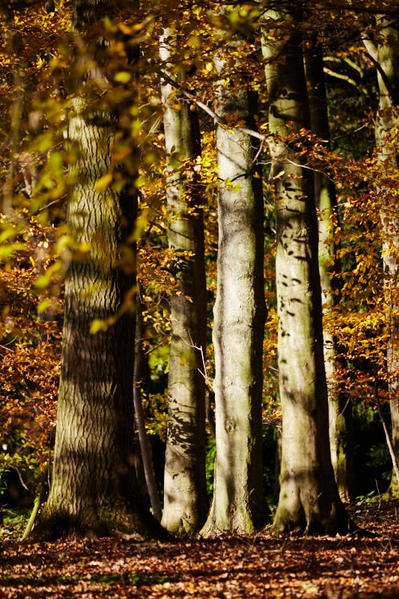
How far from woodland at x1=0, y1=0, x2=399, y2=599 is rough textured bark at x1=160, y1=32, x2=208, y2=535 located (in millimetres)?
35

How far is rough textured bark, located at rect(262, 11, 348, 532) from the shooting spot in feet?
26.3

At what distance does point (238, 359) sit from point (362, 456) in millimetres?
15646

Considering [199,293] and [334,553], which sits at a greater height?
[199,293]

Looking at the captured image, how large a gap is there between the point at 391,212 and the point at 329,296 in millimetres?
2966

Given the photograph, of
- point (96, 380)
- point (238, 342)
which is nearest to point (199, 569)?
point (96, 380)

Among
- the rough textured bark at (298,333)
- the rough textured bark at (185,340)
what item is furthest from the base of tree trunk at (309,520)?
the rough textured bark at (185,340)

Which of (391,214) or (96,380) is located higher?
(391,214)

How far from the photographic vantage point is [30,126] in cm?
521

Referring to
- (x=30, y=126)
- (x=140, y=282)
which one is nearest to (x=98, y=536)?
(x=30, y=126)

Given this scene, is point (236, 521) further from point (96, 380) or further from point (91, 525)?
point (96, 380)

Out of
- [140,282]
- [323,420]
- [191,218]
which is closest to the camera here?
[323,420]

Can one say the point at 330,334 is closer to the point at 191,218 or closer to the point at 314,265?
the point at 191,218

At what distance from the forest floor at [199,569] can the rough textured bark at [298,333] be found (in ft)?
2.08

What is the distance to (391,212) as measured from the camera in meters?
12.5
